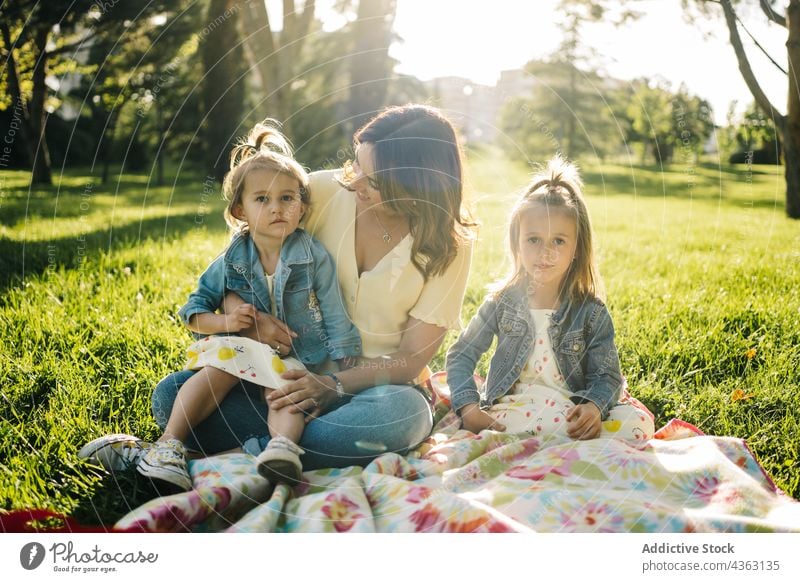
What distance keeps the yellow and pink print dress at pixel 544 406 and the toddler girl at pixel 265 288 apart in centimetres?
62

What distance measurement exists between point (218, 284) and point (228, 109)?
8841 millimetres

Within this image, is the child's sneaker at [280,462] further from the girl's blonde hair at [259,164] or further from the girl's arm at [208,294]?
the girl's blonde hair at [259,164]

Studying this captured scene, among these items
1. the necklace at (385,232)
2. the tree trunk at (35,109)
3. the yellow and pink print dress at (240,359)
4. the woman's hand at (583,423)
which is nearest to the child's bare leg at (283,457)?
the yellow and pink print dress at (240,359)

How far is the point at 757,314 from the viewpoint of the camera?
3529 mm

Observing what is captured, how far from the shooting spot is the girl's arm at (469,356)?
273 centimetres

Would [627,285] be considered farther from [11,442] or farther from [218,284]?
[11,442]

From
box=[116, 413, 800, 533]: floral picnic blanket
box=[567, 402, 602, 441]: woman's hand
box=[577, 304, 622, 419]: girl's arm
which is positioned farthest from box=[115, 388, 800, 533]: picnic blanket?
box=[577, 304, 622, 419]: girl's arm

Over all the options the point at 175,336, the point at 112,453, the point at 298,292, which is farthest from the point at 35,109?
the point at 112,453

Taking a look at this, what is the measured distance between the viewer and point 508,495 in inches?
83.9

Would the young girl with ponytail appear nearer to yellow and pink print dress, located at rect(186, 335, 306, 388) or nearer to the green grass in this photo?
yellow and pink print dress, located at rect(186, 335, 306, 388)

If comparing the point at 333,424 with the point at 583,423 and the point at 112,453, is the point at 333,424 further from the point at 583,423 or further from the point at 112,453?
the point at 583,423

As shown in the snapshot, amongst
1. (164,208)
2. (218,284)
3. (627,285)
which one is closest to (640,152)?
(164,208)

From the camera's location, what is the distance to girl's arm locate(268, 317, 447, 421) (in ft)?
7.95

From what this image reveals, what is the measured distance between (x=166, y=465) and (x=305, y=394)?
497 millimetres
